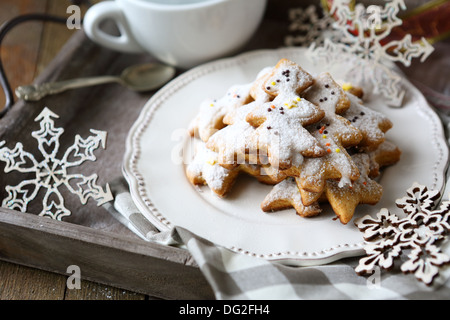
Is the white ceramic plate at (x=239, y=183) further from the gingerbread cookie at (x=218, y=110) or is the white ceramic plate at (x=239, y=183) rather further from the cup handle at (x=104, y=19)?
the cup handle at (x=104, y=19)

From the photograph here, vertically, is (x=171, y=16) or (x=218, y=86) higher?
(x=171, y=16)

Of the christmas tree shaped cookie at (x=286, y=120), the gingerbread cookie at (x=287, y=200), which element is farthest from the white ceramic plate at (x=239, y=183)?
the christmas tree shaped cookie at (x=286, y=120)

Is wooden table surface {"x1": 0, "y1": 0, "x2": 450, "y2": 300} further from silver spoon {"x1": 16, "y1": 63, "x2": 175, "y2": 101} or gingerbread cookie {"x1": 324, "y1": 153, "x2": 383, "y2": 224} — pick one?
gingerbread cookie {"x1": 324, "y1": 153, "x2": 383, "y2": 224}

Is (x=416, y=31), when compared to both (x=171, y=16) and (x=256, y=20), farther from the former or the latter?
(x=171, y=16)

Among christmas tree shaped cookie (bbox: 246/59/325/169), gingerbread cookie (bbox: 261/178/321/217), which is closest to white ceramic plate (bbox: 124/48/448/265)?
gingerbread cookie (bbox: 261/178/321/217)

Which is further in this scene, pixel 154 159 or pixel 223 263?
pixel 154 159
